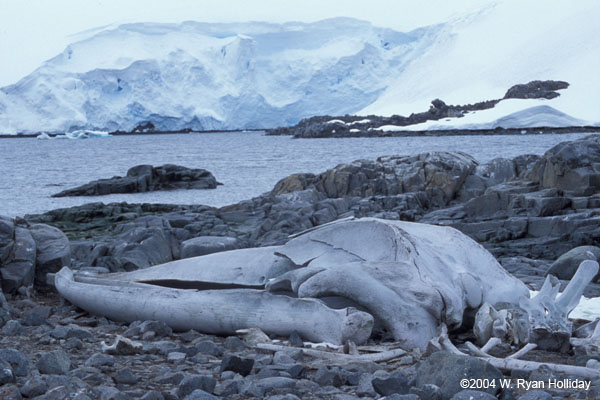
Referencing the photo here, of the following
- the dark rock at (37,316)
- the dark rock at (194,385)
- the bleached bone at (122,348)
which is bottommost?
the dark rock at (37,316)

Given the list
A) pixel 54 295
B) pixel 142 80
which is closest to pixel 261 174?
pixel 54 295

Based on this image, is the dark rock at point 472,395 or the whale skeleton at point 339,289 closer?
the dark rock at point 472,395

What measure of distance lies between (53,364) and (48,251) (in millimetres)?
3110

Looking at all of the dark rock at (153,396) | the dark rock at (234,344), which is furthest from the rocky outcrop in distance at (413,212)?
the dark rock at (153,396)

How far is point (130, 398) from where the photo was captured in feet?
9.34

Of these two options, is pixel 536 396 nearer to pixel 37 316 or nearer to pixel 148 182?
pixel 37 316

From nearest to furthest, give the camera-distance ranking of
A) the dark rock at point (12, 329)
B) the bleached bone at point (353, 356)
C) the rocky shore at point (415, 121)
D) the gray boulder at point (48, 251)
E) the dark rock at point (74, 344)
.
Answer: the bleached bone at point (353, 356) < the dark rock at point (74, 344) < the dark rock at point (12, 329) < the gray boulder at point (48, 251) < the rocky shore at point (415, 121)

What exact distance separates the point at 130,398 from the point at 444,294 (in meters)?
1.98

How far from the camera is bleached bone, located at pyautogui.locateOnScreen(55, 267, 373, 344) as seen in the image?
4004mm

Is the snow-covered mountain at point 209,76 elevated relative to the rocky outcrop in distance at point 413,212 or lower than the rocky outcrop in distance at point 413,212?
elevated

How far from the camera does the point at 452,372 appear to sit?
9.67 feet

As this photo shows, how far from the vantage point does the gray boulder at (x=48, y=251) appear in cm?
610

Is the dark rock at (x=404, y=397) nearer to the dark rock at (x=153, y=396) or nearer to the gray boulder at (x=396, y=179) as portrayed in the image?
the dark rock at (x=153, y=396)

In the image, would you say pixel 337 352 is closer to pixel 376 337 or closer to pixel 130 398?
pixel 376 337
